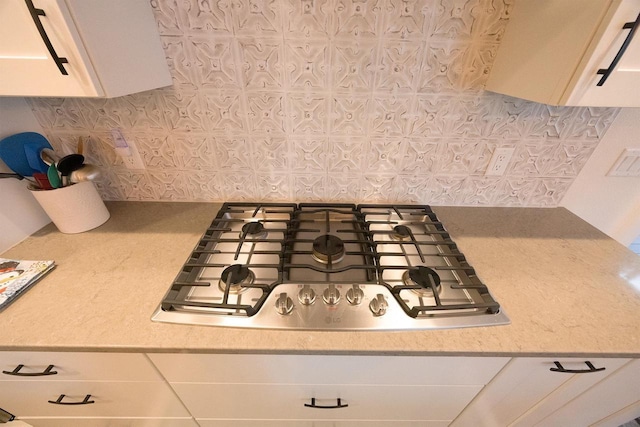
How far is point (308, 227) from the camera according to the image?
0.93 m

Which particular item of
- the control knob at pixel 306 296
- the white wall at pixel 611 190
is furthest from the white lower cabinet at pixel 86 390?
the white wall at pixel 611 190

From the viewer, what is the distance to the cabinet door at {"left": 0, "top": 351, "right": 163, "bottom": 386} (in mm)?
579

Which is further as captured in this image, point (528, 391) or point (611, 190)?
point (611, 190)

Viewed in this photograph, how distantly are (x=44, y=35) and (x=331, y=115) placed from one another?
0.68m

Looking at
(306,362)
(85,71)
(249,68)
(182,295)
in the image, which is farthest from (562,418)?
(85,71)

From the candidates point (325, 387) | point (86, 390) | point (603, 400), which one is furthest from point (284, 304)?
point (603, 400)

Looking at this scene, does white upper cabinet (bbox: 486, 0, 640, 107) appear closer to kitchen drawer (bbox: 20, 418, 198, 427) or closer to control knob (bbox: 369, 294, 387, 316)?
control knob (bbox: 369, 294, 387, 316)

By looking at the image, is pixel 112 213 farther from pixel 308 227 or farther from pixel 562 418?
pixel 562 418

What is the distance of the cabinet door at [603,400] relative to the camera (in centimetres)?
68

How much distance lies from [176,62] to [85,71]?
286 millimetres

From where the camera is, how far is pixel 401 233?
843 millimetres

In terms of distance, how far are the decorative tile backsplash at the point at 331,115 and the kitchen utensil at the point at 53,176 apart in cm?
17

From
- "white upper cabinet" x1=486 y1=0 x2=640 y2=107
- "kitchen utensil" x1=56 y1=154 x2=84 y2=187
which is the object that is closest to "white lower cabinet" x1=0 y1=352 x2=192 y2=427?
"kitchen utensil" x1=56 y1=154 x2=84 y2=187

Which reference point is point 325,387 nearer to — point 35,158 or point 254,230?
point 254,230
